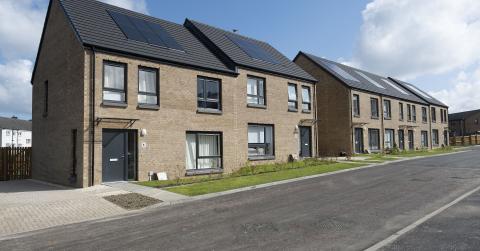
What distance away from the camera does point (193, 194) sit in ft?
40.1

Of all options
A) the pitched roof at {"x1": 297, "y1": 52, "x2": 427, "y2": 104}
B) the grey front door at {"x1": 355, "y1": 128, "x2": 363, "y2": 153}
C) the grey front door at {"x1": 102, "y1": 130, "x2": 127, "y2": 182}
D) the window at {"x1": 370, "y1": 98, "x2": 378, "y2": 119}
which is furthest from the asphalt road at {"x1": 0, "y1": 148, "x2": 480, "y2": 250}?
the window at {"x1": 370, "y1": 98, "x2": 378, "y2": 119}

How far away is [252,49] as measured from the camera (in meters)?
24.7

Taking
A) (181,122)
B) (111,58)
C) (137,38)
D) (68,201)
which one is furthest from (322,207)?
(137,38)

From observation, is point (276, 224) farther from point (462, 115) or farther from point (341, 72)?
point (462, 115)

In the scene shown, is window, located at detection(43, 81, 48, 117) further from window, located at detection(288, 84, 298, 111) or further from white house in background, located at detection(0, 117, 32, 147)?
white house in background, located at detection(0, 117, 32, 147)

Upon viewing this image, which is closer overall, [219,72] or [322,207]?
[322,207]

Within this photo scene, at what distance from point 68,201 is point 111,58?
628 cm

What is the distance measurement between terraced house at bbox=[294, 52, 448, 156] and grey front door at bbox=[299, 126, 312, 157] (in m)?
5.46

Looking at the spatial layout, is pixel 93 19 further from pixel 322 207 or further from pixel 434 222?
pixel 434 222

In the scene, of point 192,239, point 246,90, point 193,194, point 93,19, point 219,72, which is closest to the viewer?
point 192,239

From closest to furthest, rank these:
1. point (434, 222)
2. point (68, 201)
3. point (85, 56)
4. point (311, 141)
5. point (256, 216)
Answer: point (434, 222) < point (256, 216) < point (68, 201) < point (85, 56) < point (311, 141)

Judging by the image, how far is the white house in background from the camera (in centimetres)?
6674

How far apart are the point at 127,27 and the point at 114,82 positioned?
404 centimetres

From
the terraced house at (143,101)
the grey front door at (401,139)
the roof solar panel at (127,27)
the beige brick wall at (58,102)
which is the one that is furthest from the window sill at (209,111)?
the grey front door at (401,139)
